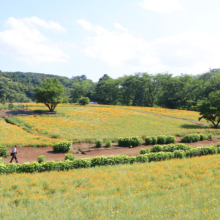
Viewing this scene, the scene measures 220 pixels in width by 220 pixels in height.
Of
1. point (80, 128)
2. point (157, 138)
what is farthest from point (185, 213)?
point (80, 128)

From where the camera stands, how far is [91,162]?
1658 cm

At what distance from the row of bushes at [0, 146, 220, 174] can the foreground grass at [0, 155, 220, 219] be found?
1789mm

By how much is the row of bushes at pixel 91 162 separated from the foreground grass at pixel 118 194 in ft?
5.87

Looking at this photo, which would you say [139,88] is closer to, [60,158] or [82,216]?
[60,158]

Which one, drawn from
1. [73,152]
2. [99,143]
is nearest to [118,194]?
[73,152]

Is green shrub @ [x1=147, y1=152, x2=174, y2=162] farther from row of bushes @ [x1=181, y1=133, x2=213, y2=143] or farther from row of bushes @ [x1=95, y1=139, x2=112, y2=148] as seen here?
row of bushes @ [x1=181, y1=133, x2=213, y2=143]

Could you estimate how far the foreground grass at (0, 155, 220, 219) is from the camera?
774 cm

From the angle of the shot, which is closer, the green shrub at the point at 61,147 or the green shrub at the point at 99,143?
the green shrub at the point at 61,147

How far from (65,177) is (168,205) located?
6827mm

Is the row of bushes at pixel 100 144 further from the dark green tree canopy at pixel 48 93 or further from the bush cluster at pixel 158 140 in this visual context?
the dark green tree canopy at pixel 48 93

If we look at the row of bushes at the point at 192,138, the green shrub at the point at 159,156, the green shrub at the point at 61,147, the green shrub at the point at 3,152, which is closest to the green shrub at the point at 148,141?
the row of bushes at the point at 192,138

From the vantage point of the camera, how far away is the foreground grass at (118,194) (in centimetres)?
774

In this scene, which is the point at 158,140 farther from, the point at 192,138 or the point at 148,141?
the point at 192,138

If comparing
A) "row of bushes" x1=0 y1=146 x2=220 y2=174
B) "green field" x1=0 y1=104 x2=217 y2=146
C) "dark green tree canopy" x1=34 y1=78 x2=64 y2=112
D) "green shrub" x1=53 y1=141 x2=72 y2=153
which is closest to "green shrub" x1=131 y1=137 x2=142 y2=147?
"green field" x1=0 y1=104 x2=217 y2=146
